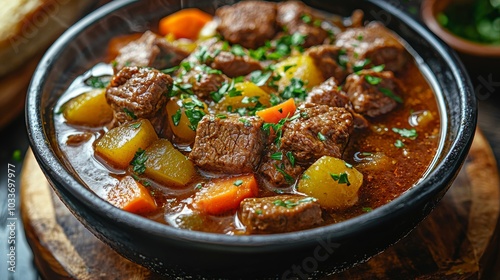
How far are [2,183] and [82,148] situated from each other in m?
1.30

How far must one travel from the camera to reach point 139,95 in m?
3.26

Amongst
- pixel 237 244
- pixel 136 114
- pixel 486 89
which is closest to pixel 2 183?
pixel 136 114

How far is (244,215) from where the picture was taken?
2896mm

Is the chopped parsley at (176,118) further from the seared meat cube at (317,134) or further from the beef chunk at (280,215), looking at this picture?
the beef chunk at (280,215)

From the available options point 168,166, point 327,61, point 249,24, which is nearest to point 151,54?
point 249,24

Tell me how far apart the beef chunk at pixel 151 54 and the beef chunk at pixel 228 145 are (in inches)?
30.8

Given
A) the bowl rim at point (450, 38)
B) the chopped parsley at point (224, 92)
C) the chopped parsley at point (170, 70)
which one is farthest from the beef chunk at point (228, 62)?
the bowl rim at point (450, 38)

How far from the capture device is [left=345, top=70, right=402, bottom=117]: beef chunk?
362cm

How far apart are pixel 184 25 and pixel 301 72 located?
110 centimetres

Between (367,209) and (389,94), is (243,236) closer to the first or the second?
(367,209)

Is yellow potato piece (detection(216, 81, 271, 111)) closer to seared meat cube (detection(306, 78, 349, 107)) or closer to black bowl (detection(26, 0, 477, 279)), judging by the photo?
seared meat cube (detection(306, 78, 349, 107))

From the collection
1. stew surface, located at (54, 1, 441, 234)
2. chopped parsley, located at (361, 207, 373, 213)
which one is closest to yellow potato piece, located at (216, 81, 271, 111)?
stew surface, located at (54, 1, 441, 234)

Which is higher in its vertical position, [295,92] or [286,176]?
[295,92]

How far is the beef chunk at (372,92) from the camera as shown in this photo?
362 cm
